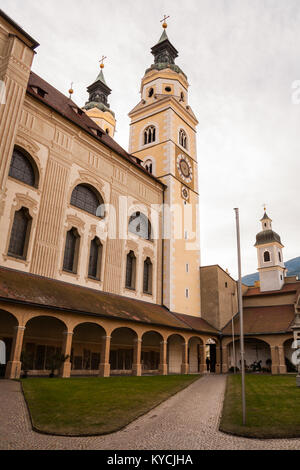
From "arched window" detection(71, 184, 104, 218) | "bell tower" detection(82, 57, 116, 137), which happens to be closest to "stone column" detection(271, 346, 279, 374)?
"arched window" detection(71, 184, 104, 218)

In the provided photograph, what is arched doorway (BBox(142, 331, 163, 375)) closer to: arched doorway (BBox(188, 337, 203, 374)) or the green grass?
arched doorway (BBox(188, 337, 203, 374))

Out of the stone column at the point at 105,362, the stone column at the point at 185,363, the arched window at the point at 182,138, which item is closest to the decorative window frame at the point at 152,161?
the arched window at the point at 182,138

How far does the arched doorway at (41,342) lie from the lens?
1916 centimetres

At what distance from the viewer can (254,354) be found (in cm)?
3472

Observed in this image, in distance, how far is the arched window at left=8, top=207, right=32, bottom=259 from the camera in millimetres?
18766

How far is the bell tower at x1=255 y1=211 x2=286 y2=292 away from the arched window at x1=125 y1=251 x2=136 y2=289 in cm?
2494

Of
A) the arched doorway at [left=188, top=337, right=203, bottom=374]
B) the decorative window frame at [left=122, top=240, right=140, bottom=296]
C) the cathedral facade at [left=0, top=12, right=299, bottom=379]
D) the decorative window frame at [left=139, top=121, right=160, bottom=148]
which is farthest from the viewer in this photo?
the decorative window frame at [left=139, top=121, right=160, bottom=148]

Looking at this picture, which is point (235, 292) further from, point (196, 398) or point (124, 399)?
point (124, 399)

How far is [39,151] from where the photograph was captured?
68.9 ft

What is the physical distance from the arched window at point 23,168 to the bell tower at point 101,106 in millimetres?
29047

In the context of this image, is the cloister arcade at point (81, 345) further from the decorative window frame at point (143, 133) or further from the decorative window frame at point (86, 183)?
the decorative window frame at point (143, 133)

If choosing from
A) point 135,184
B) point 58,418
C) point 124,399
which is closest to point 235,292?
point 135,184

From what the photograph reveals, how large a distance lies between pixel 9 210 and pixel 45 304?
5.82 metres
